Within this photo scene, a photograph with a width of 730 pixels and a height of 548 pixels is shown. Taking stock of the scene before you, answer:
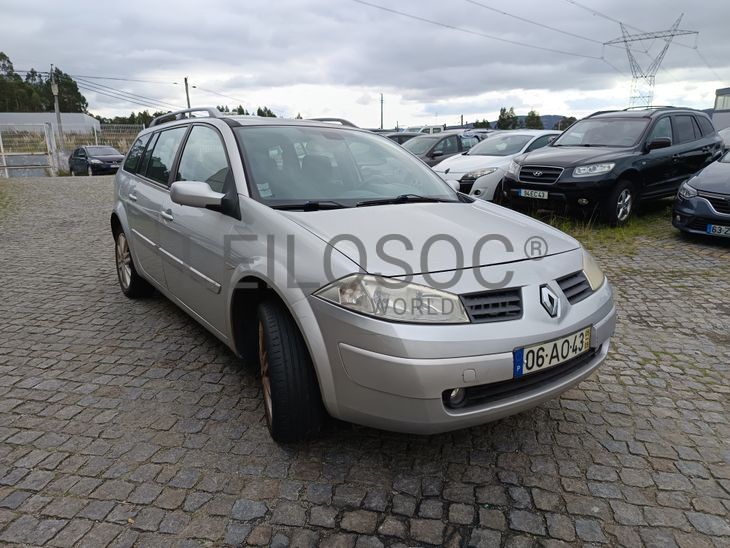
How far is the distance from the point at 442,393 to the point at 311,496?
78cm

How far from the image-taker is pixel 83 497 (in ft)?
7.70

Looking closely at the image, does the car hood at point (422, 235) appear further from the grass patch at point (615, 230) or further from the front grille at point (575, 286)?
the grass patch at point (615, 230)

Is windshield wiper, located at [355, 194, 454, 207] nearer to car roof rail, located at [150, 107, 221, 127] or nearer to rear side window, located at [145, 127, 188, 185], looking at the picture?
car roof rail, located at [150, 107, 221, 127]

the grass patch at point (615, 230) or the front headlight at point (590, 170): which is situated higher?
the front headlight at point (590, 170)

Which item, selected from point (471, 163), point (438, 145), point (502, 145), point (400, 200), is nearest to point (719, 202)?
point (471, 163)

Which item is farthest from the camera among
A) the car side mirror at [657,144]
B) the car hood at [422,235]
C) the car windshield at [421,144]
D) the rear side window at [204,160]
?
the car windshield at [421,144]

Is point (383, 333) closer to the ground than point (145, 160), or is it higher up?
closer to the ground

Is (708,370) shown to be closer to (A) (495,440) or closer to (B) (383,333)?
(A) (495,440)

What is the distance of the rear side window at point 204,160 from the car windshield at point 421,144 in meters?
9.43

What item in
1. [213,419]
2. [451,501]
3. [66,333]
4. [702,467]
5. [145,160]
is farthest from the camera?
[145,160]

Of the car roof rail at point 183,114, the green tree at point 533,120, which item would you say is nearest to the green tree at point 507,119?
the green tree at point 533,120

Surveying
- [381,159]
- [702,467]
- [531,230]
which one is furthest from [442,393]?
[381,159]

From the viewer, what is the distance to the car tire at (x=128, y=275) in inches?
194

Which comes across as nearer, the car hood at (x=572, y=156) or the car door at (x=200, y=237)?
the car door at (x=200, y=237)
